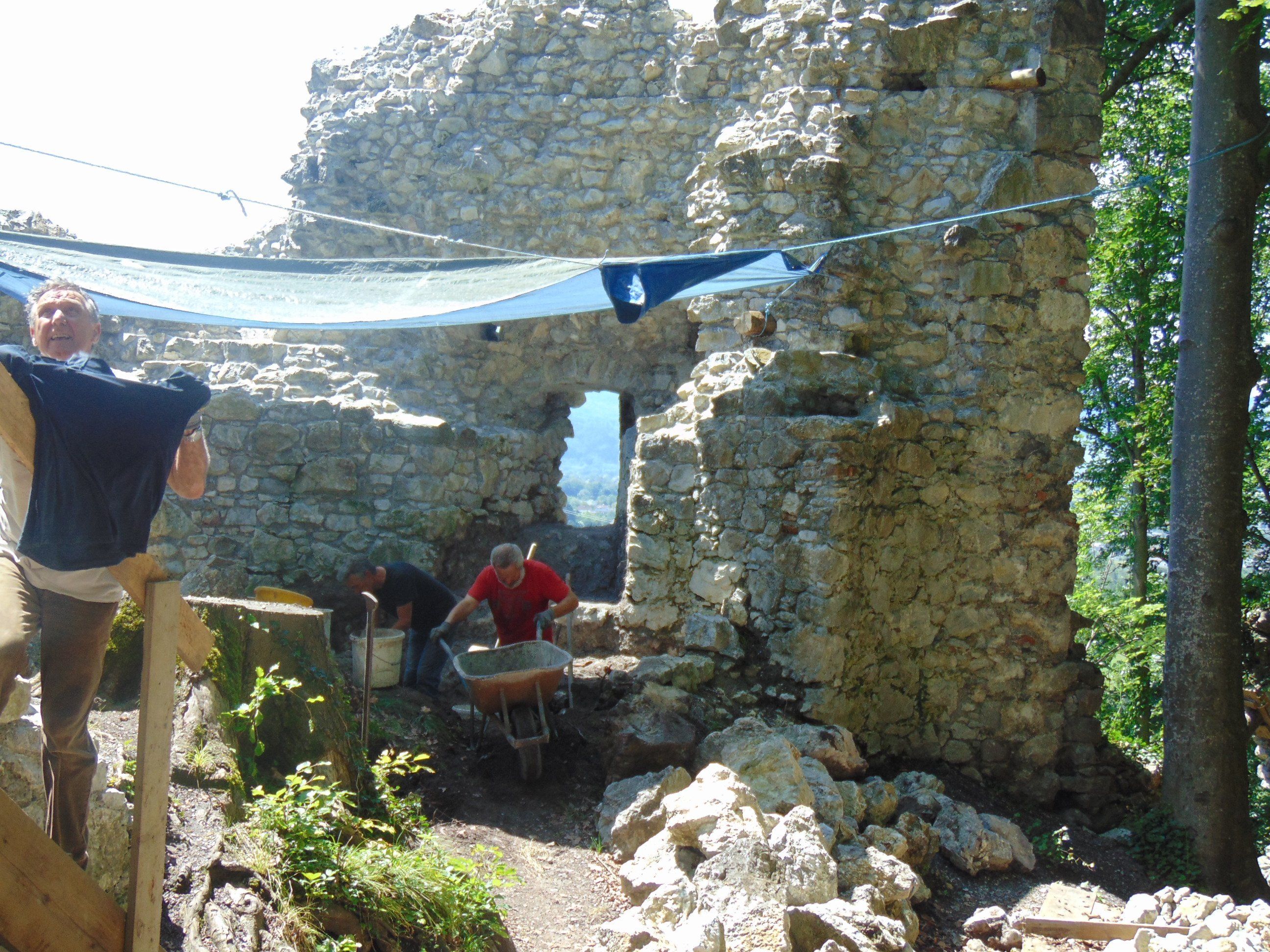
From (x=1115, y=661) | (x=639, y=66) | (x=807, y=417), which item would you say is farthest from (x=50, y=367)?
(x=1115, y=661)

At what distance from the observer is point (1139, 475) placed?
10.4 metres

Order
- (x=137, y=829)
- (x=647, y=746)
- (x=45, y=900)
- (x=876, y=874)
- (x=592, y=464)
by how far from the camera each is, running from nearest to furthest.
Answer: (x=45, y=900) < (x=137, y=829) < (x=876, y=874) < (x=647, y=746) < (x=592, y=464)

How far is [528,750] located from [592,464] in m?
33.1

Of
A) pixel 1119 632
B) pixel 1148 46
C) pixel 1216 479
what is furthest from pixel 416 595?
pixel 1119 632

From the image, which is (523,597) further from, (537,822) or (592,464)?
(592,464)

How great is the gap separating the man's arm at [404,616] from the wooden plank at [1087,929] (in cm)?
375

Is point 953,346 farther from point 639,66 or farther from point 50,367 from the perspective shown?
point 50,367

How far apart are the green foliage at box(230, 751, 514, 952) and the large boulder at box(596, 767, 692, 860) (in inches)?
32.0

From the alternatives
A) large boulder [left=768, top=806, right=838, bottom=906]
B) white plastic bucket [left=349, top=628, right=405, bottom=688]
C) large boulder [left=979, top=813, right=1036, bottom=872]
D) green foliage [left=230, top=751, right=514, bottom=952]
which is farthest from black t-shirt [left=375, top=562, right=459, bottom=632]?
large boulder [left=979, top=813, right=1036, bottom=872]

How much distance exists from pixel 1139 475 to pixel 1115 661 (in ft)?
8.35

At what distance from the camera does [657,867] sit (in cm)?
364

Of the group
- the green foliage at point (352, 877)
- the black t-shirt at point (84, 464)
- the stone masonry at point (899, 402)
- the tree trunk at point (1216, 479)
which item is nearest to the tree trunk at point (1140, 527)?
the tree trunk at point (1216, 479)

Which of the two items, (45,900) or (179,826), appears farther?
(179,826)

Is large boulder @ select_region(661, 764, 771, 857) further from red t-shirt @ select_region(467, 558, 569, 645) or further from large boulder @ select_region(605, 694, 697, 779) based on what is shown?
red t-shirt @ select_region(467, 558, 569, 645)
